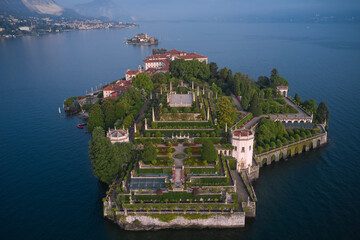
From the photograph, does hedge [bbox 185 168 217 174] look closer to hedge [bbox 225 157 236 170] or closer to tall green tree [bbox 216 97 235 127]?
hedge [bbox 225 157 236 170]

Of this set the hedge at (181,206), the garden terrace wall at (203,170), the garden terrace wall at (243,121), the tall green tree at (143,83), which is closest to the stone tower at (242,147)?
the garden terrace wall at (203,170)

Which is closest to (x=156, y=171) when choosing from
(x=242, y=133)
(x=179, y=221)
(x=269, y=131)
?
(x=179, y=221)

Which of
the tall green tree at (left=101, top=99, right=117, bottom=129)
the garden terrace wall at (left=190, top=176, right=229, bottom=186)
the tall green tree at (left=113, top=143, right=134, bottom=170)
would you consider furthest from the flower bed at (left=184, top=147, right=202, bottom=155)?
the tall green tree at (left=101, top=99, right=117, bottom=129)

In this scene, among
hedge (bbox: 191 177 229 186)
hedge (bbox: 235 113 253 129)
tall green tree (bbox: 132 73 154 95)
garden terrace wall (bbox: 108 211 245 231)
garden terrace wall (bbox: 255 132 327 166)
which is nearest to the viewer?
garden terrace wall (bbox: 108 211 245 231)

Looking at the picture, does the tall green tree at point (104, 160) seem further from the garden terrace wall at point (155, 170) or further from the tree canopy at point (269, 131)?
the tree canopy at point (269, 131)

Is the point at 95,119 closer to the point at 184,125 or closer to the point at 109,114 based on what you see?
the point at 109,114

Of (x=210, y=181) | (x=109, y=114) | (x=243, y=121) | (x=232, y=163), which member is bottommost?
(x=210, y=181)

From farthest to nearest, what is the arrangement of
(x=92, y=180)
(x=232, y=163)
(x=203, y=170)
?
(x=92, y=180) < (x=232, y=163) < (x=203, y=170)
